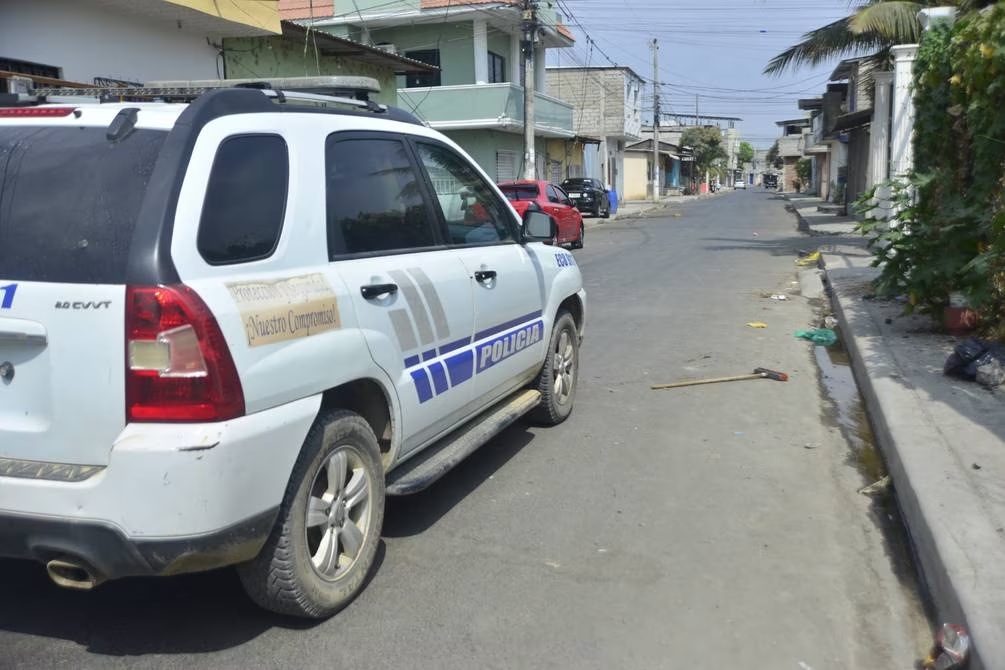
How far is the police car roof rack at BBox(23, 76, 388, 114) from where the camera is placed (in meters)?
3.77

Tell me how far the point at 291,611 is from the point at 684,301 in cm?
973

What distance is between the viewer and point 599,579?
13.0ft

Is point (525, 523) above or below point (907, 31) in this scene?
below

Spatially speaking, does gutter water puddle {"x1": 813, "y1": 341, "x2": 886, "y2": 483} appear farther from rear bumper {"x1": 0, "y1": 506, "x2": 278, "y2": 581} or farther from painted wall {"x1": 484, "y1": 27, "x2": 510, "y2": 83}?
painted wall {"x1": 484, "y1": 27, "x2": 510, "y2": 83}

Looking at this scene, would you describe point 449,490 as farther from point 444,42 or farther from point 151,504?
point 444,42

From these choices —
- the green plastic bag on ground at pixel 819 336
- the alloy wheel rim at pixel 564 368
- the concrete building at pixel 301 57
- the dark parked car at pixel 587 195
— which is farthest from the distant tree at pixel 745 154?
the alloy wheel rim at pixel 564 368

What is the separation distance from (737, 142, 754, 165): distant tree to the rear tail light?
16261 centimetres

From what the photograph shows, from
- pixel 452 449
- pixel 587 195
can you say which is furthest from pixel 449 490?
pixel 587 195

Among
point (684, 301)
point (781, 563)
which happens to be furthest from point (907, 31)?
point (781, 563)

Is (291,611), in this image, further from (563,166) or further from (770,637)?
(563,166)

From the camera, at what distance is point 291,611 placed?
3.39m

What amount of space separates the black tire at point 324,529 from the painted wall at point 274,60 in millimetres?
12132

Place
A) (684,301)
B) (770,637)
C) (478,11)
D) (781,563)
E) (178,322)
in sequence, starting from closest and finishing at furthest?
(178,322)
(770,637)
(781,563)
(684,301)
(478,11)

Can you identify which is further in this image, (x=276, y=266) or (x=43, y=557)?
(x=276, y=266)
